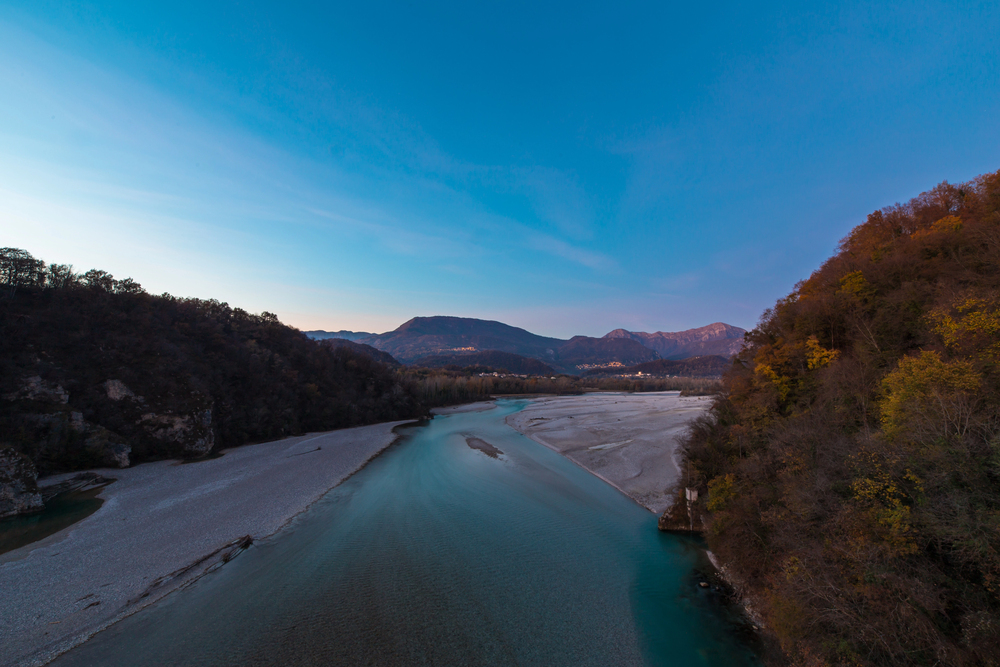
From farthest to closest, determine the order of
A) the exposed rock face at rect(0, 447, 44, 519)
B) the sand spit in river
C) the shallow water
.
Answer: the sand spit in river → the exposed rock face at rect(0, 447, 44, 519) → the shallow water

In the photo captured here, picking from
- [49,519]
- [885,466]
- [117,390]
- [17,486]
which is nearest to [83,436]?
[117,390]

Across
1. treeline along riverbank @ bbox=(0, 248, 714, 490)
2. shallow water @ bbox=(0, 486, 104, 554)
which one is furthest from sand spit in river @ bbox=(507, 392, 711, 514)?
treeline along riverbank @ bbox=(0, 248, 714, 490)

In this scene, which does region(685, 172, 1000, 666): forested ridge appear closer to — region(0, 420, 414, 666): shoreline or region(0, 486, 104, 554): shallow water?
region(0, 420, 414, 666): shoreline

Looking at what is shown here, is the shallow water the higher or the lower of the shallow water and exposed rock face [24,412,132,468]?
the lower

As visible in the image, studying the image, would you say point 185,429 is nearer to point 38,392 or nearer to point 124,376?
point 124,376

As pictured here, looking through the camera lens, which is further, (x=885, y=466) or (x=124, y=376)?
(x=124, y=376)

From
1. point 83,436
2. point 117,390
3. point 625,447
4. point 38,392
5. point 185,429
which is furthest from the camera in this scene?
point 625,447

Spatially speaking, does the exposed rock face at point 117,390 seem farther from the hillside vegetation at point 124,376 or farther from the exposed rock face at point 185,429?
the exposed rock face at point 185,429
